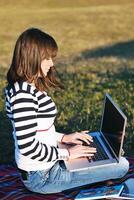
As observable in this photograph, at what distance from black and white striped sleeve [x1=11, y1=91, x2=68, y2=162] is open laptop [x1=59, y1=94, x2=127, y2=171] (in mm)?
471

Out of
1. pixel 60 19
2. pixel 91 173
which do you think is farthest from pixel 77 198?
pixel 60 19

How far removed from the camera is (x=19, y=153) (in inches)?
209

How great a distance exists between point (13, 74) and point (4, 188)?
1281 mm

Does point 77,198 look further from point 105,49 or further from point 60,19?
point 60,19

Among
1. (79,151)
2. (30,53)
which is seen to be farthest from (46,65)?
(79,151)

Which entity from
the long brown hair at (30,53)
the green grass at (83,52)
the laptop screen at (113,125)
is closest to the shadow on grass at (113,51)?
the green grass at (83,52)

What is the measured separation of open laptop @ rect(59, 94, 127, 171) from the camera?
5.42 meters

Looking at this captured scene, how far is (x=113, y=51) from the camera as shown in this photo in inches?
712

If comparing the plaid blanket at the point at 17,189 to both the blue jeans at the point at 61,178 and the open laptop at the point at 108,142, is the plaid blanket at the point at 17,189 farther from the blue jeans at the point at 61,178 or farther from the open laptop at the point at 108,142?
the open laptop at the point at 108,142

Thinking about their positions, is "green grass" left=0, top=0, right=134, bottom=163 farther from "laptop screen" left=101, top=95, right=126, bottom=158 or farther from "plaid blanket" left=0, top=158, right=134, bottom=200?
"laptop screen" left=101, top=95, right=126, bottom=158

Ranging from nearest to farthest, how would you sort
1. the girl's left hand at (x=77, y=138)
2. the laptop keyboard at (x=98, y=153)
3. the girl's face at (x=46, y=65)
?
the girl's face at (x=46, y=65) → the laptop keyboard at (x=98, y=153) → the girl's left hand at (x=77, y=138)

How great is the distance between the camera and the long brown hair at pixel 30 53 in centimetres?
509

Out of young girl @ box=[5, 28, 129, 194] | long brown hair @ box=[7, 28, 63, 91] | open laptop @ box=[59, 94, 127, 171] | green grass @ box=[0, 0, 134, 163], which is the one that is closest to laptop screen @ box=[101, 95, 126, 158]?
open laptop @ box=[59, 94, 127, 171]

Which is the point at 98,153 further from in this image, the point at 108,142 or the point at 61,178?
the point at 61,178
